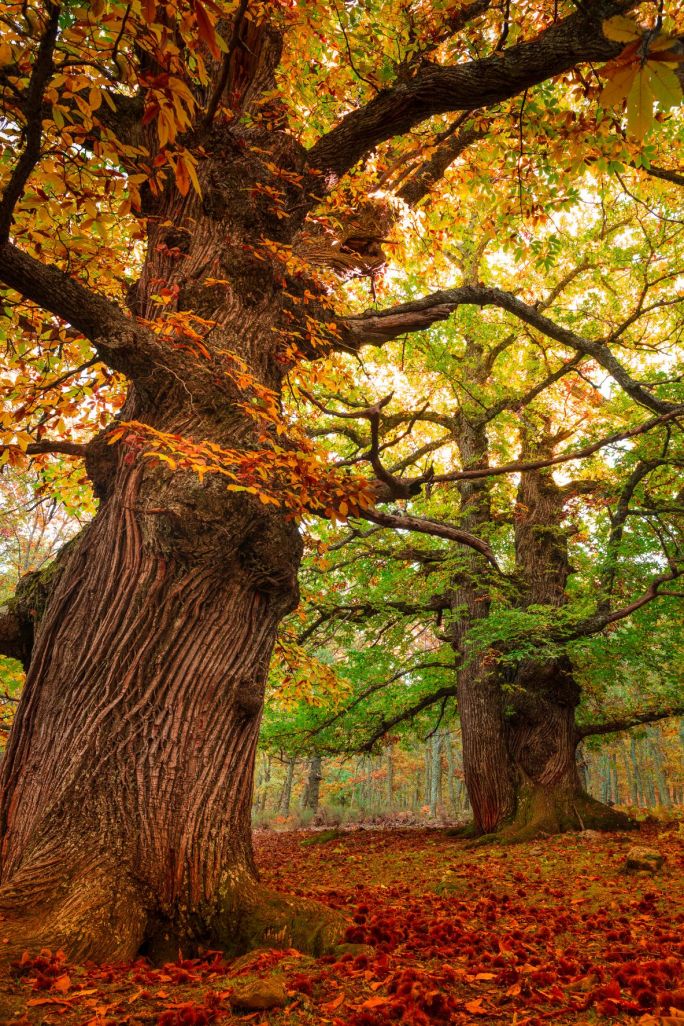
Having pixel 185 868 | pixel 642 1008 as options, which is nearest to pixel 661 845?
pixel 642 1008

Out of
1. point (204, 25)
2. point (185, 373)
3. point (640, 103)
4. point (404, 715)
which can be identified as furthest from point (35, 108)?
point (404, 715)

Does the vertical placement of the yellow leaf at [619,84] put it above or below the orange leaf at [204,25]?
below

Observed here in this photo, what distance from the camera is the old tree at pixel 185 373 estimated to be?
2.30 metres

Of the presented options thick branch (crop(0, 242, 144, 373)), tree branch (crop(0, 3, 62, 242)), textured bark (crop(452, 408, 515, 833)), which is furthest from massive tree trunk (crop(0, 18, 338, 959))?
textured bark (crop(452, 408, 515, 833))

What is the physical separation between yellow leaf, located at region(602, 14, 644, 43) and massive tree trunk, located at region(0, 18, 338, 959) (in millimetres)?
2392

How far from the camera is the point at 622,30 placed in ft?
3.03

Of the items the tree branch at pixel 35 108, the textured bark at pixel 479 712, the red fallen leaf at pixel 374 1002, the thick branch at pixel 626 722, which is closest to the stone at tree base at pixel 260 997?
the red fallen leaf at pixel 374 1002

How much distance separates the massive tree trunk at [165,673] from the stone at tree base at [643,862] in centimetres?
347

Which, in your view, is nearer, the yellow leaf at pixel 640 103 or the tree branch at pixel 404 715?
the yellow leaf at pixel 640 103

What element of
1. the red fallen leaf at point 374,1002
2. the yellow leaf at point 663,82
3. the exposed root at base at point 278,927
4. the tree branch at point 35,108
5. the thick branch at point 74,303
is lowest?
the exposed root at base at point 278,927

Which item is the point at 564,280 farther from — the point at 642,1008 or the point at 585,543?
the point at 642,1008

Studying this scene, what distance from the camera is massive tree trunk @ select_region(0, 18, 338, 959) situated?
2.44 meters

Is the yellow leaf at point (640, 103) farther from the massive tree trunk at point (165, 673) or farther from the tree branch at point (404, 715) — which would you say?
the tree branch at point (404, 715)

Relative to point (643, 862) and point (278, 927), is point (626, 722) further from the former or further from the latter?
point (278, 927)
